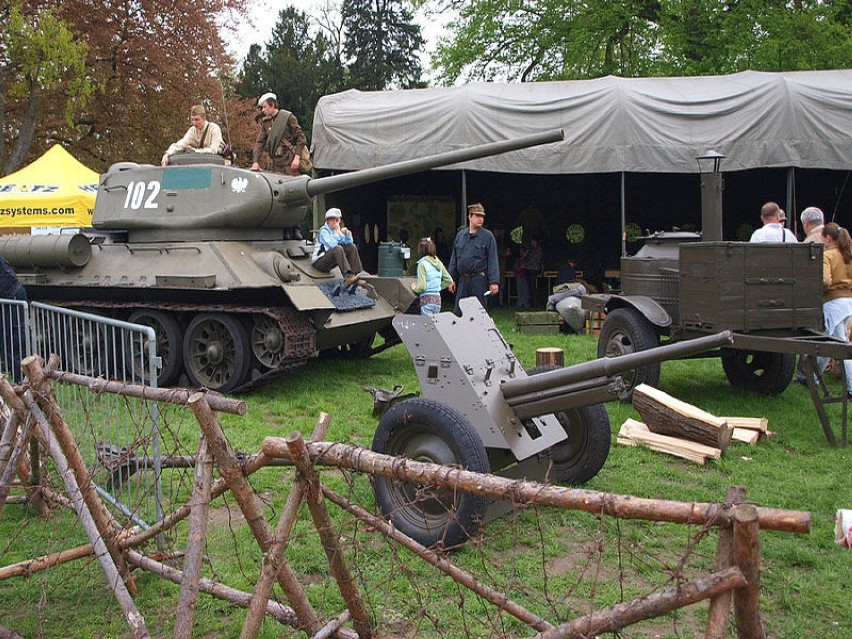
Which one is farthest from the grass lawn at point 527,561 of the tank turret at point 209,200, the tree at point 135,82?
the tree at point 135,82

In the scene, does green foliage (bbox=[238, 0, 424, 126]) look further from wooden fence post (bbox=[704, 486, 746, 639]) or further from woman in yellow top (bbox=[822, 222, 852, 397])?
wooden fence post (bbox=[704, 486, 746, 639])

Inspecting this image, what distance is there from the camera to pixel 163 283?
8.98 meters

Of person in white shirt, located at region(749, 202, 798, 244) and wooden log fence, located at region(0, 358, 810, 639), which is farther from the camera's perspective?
person in white shirt, located at region(749, 202, 798, 244)

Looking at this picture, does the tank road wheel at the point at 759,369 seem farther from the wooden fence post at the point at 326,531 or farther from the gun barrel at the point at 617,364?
the wooden fence post at the point at 326,531

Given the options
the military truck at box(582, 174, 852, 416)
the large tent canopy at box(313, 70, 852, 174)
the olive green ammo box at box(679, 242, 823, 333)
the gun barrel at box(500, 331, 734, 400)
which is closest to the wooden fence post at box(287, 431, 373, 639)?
the gun barrel at box(500, 331, 734, 400)

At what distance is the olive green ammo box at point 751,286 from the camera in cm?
734

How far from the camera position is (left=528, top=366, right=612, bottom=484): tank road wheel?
560 cm

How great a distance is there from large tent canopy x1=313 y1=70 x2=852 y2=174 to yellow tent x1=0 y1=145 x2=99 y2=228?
13.3ft

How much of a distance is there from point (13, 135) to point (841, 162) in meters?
18.7

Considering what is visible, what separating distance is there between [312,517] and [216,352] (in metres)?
6.24

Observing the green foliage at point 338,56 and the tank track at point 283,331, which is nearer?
the tank track at point 283,331

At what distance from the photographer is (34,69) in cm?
1850

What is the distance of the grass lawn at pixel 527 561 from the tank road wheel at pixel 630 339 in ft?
4.20

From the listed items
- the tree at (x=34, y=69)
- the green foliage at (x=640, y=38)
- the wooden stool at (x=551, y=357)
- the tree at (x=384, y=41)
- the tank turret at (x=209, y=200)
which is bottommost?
the wooden stool at (x=551, y=357)
